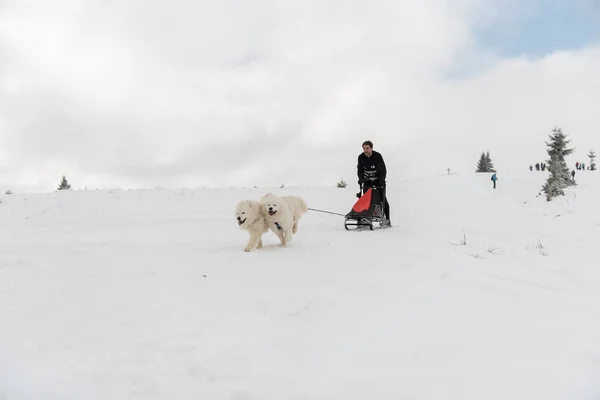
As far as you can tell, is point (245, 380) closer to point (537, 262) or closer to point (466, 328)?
point (466, 328)

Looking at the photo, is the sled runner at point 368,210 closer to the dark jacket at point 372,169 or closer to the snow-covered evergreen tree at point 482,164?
the dark jacket at point 372,169

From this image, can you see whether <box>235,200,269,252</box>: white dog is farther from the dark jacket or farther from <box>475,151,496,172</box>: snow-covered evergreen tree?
<box>475,151,496,172</box>: snow-covered evergreen tree

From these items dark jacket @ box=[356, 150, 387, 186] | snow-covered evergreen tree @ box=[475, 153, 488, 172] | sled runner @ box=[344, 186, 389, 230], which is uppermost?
snow-covered evergreen tree @ box=[475, 153, 488, 172]

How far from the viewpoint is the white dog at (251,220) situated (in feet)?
20.0

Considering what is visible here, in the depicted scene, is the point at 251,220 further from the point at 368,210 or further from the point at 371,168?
the point at 371,168

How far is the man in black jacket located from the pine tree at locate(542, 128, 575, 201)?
46.3 feet

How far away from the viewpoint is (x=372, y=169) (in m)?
9.32

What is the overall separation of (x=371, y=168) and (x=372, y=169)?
0.11 ft

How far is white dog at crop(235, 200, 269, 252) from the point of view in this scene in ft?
20.0

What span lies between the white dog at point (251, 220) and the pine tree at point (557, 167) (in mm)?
18182

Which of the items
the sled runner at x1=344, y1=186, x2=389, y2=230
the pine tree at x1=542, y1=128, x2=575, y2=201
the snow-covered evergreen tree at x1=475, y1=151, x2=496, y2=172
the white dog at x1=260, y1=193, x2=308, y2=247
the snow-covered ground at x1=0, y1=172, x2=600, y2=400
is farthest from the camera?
the snow-covered evergreen tree at x1=475, y1=151, x2=496, y2=172

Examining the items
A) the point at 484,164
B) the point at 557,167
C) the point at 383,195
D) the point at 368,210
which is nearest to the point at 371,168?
the point at 383,195

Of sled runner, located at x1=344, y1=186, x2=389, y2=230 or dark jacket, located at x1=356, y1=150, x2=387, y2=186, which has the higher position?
dark jacket, located at x1=356, y1=150, x2=387, y2=186

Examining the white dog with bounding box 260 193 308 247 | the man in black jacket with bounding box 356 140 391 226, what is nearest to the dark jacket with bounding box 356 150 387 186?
the man in black jacket with bounding box 356 140 391 226
